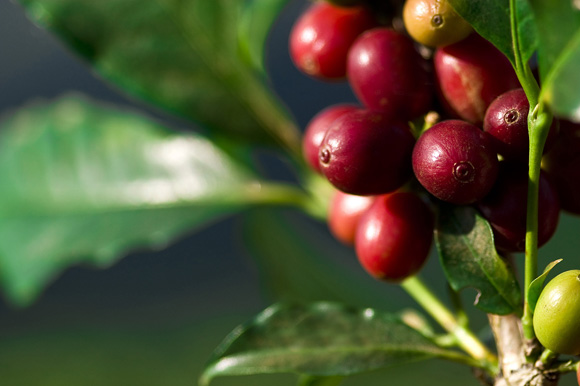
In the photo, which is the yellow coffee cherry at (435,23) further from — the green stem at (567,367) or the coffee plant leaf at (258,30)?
the coffee plant leaf at (258,30)

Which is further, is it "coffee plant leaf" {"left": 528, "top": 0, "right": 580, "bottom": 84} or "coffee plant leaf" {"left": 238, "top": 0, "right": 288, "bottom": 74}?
"coffee plant leaf" {"left": 238, "top": 0, "right": 288, "bottom": 74}

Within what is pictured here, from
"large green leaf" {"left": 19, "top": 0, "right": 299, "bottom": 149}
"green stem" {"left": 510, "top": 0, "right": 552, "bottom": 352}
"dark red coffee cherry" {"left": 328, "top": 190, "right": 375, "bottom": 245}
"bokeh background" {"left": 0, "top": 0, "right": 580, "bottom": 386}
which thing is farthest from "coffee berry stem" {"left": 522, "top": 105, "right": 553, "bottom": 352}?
"bokeh background" {"left": 0, "top": 0, "right": 580, "bottom": 386}

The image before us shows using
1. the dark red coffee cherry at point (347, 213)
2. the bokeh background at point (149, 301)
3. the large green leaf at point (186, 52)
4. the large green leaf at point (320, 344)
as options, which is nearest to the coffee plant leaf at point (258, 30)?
the large green leaf at point (186, 52)

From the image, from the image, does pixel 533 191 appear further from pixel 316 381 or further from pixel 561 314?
pixel 316 381

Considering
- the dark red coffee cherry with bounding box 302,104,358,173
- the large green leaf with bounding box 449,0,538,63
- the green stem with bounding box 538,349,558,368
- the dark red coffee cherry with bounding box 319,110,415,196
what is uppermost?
the large green leaf with bounding box 449,0,538,63

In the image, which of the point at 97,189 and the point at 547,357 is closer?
the point at 547,357

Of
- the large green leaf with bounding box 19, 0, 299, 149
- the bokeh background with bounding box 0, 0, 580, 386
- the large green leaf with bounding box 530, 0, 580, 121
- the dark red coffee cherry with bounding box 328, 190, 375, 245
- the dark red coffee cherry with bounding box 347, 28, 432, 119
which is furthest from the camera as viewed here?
the bokeh background with bounding box 0, 0, 580, 386

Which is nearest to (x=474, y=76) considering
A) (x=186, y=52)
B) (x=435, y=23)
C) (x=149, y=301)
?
(x=435, y=23)

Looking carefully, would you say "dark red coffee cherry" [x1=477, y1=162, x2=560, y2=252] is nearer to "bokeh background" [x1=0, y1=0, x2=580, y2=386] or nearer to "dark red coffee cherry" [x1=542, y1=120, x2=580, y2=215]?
"dark red coffee cherry" [x1=542, y1=120, x2=580, y2=215]

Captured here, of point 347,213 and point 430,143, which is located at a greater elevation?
point 430,143
